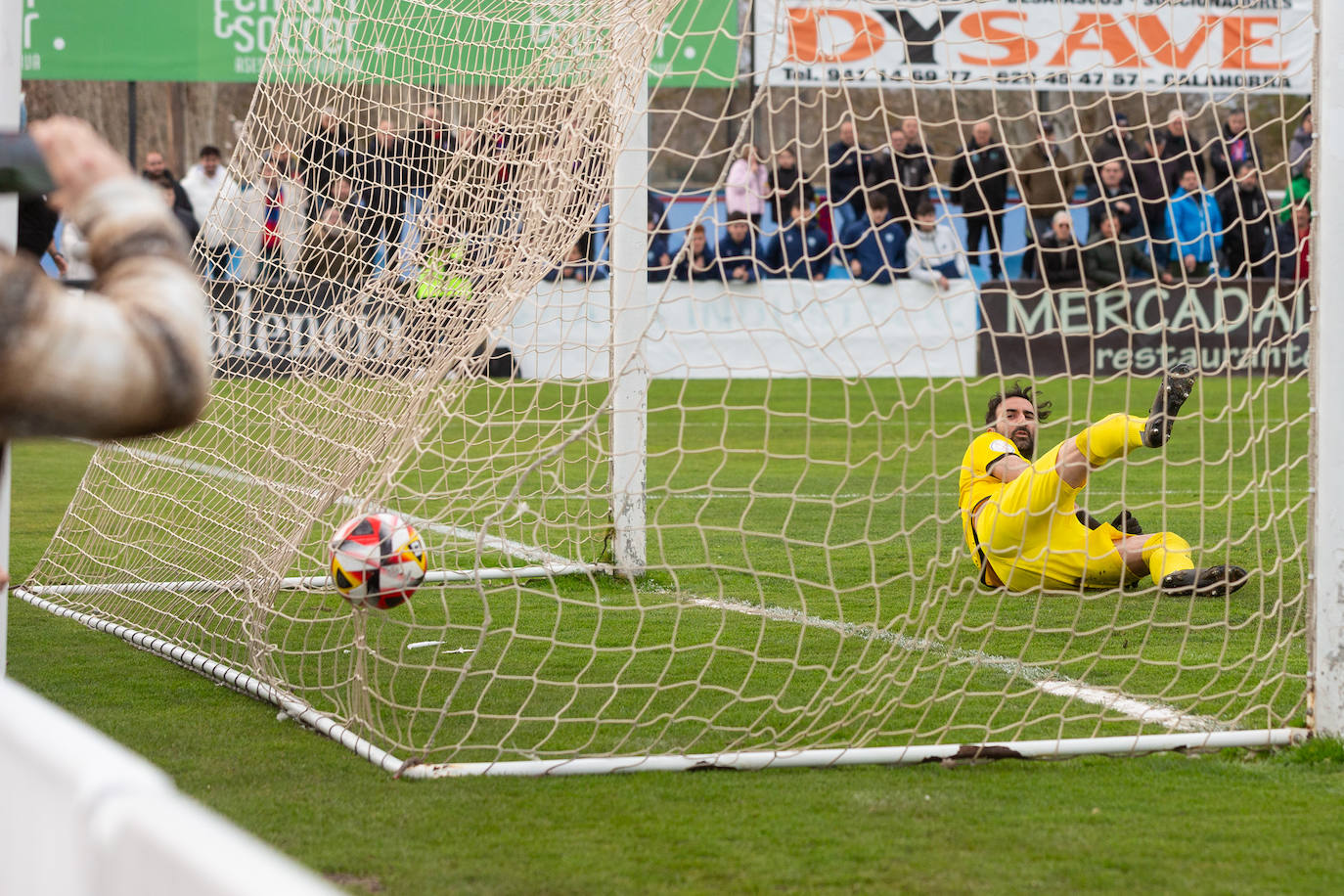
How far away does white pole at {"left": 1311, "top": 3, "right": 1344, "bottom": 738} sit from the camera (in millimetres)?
3689

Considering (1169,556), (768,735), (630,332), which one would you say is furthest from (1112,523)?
(768,735)

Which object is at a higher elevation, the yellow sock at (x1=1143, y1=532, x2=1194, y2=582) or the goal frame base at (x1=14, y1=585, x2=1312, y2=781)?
the yellow sock at (x1=1143, y1=532, x2=1194, y2=582)

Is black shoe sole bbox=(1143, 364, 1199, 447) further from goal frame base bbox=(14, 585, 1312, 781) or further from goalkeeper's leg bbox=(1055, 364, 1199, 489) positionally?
goal frame base bbox=(14, 585, 1312, 781)

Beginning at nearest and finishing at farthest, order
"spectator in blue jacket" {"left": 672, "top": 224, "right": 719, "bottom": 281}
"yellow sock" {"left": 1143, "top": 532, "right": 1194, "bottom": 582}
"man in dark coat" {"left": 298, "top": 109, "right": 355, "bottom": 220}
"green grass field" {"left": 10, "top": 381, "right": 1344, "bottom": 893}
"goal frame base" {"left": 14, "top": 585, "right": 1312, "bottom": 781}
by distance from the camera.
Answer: "green grass field" {"left": 10, "top": 381, "right": 1344, "bottom": 893}
"goal frame base" {"left": 14, "top": 585, "right": 1312, "bottom": 781}
"spectator in blue jacket" {"left": 672, "top": 224, "right": 719, "bottom": 281}
"yellow sock" {"left": 1143, "top": 532, "right": 1194, "bottom": 582}
"man in dark coat" {"left": 298, "top": 109, "right": 355, "bottom": 220}

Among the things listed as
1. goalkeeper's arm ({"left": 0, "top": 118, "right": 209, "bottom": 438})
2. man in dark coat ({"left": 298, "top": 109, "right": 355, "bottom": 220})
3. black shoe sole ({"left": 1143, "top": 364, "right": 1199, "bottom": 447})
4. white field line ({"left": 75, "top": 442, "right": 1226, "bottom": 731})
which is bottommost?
white field line ({"left": 75, "top": 442, "right": 1226, "bottom": 731})

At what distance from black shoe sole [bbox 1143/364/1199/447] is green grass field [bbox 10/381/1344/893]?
12 cm

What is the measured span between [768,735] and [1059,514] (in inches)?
73.2

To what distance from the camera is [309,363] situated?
5.54 metres

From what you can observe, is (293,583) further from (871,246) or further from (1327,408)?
(1327,408)

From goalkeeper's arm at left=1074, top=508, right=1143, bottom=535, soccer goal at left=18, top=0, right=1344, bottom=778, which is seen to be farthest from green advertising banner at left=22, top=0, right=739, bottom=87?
goalkeeper's arm at left=1074, top=508, right=1143, bottom=535

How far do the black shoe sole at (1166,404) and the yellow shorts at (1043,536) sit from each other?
0.37m

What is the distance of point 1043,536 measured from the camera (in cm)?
562

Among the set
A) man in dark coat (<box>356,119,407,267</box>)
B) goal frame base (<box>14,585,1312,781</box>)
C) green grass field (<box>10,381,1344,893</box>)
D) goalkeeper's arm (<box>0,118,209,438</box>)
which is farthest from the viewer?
man in dark coat (<box>356,119,407,267</box>)

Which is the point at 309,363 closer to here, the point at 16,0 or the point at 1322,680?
the point at 16,0
